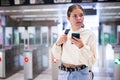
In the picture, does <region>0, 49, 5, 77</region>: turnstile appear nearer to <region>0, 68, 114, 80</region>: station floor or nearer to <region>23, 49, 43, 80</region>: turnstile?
<region>0, 68, 114, 80</region>: station floor

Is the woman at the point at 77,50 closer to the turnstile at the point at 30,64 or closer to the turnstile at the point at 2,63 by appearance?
the turnstile at the point at 30,64

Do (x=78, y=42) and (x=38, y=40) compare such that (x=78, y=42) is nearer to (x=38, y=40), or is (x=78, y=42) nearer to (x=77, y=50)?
(x=77, y=50)

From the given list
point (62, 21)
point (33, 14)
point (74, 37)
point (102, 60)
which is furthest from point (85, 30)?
point (102, 60)

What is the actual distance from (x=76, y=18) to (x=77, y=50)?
24 cm

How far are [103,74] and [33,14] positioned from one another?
90.3 inches

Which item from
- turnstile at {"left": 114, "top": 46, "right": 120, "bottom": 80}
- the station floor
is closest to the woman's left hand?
turnstile at {"left": 114, "top": 46, "right": 120, "bottom": 80}

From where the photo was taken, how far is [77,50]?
1730 millimetres

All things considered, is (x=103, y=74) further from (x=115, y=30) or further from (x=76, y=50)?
(x=76, y=50)

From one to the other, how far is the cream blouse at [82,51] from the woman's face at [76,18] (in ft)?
0.14

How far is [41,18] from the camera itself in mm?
6297

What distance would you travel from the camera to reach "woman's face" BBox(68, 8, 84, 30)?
5.81 feet

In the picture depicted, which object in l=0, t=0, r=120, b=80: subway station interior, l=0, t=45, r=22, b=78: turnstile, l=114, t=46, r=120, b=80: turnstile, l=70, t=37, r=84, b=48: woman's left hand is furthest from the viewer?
l=0, t=45, r=22, b=78: turnstile

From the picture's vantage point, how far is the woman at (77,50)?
172 centimetres

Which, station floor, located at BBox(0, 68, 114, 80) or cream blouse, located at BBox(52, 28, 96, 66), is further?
station floor, located at BBox(0, 68, 114, 80)
